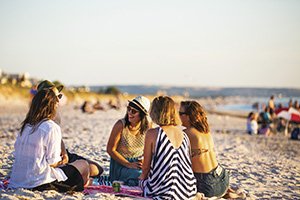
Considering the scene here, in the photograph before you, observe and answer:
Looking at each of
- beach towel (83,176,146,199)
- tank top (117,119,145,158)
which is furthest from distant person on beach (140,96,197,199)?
tank top (117,119,145,158)

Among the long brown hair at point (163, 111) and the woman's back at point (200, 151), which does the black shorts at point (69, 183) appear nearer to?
the long brown hair at point (163, 111)

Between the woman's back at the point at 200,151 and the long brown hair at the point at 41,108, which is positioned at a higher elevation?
the long brown hair at the point at 41,108

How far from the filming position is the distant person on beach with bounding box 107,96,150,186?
5.12 metres

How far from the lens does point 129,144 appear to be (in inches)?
206

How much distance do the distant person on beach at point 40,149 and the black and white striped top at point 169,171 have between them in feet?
3.14

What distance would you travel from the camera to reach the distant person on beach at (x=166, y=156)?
430 centimetres

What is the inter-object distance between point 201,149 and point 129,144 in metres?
0.98

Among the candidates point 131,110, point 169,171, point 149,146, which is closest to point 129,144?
point 131,110

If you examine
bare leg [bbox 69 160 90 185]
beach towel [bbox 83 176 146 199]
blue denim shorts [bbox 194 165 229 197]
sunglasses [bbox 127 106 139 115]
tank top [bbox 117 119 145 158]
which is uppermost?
sunglasses [bbox 127 106 139 115]

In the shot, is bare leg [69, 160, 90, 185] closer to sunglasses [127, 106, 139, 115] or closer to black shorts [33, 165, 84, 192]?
black shorts [33, 165, 84, 192]

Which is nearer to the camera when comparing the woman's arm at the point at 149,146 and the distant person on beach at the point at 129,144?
the woman's arm at the point at 149,146

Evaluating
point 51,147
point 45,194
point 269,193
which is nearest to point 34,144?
point 51,147

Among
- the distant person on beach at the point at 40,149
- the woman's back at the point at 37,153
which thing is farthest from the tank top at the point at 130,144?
the woman's back at the point at 37,153

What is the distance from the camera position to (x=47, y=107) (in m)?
4.17
